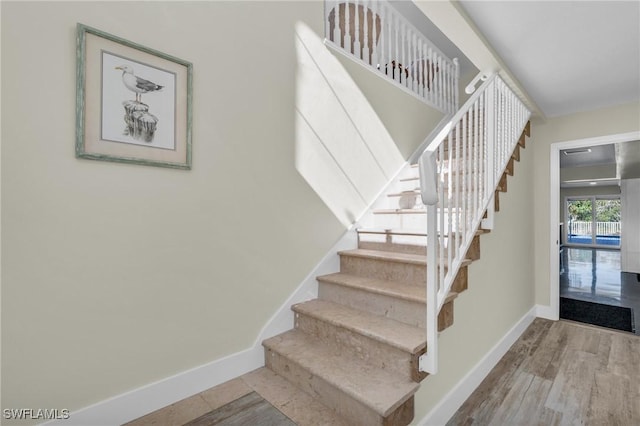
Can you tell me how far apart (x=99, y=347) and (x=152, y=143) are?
986 mm

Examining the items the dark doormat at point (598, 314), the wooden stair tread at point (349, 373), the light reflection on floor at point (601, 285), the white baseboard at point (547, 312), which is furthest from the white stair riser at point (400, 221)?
the light reflection on floor at point (601, 285)

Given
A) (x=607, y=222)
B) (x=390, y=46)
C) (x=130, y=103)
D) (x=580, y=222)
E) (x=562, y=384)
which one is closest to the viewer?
(x=130, y=103)

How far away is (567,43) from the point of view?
198 centimetres

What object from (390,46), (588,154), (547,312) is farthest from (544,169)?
(588,154)

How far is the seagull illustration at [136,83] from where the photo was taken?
145 centimetres

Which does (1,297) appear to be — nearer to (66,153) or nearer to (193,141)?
(66,153)

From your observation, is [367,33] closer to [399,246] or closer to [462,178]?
[462,178]

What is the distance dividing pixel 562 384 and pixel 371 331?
1.58 meters

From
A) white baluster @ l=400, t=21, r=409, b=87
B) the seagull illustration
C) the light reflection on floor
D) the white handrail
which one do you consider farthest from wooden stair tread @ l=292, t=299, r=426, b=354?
the light reflection on floor

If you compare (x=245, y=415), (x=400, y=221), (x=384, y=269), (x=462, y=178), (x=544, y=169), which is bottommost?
(x=245, y=415)

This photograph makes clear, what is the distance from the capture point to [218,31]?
5.87ft

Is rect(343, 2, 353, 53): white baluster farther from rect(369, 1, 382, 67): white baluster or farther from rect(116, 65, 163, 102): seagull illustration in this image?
rect(116, 65, 163, 102): seagull illustration

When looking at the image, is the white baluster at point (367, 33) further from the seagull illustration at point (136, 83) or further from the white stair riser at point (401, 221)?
the seagull illustration at point (136, 83)

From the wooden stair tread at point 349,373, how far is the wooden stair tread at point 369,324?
158 millimetres
